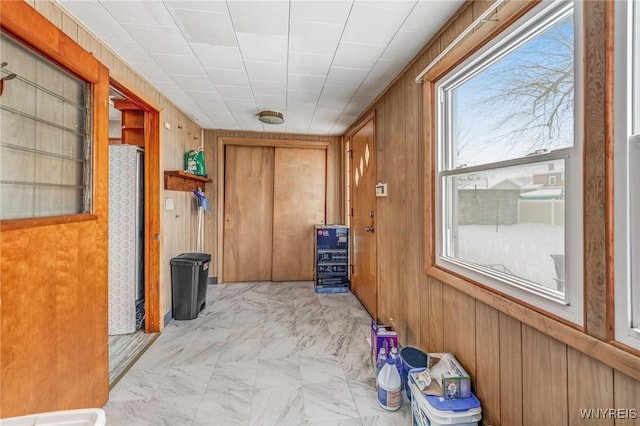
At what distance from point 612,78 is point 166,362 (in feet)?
9.80

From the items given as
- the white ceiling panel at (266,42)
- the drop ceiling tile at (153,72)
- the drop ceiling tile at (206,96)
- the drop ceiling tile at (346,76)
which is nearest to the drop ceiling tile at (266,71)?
the white ceiling panel at (266,42)

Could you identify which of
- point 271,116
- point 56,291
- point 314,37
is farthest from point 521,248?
point 271,116

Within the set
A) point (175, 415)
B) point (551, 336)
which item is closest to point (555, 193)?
point (551, 336)

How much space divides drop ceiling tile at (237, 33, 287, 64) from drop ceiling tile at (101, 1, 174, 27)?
430mm

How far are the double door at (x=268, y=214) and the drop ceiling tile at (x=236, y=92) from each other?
1553mm

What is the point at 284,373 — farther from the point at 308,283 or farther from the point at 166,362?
the point at 308,283

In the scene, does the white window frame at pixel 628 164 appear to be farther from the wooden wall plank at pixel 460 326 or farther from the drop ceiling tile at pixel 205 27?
the drop ceiling tile at pixel 205 27

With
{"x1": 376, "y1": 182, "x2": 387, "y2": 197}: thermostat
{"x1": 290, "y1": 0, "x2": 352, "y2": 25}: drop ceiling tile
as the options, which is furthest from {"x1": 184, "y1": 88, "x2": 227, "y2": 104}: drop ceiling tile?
{"x1": 376, "y1": 182, "x2": 387, "y2": 197}: thermostat

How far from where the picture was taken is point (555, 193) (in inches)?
42.8

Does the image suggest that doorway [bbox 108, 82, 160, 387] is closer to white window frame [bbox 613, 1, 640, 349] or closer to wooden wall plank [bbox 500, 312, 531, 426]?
wooden wall plank [bbox 500, 312, 531, 426]

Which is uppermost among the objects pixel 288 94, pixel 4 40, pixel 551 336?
pixel 288 94

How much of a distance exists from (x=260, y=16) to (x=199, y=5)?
0.33m

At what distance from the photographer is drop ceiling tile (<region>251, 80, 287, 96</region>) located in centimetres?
258

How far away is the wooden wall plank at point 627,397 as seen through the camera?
78 cm
